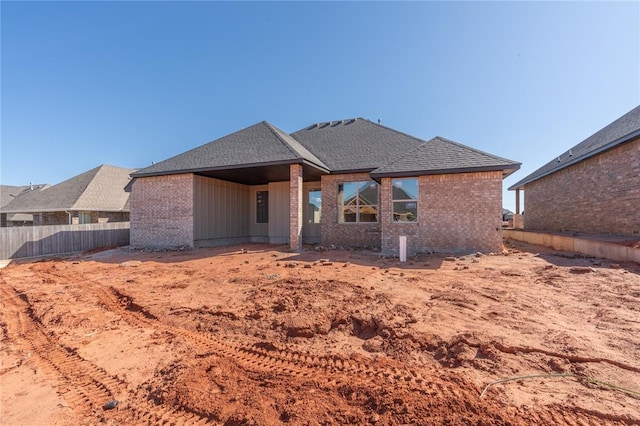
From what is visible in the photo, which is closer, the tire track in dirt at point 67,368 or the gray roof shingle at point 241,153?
the tire track in dirt at point 67,368

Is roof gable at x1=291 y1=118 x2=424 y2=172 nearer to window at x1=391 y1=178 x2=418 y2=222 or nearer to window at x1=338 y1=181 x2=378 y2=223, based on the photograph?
window at x1=338 y1=181 x2=378 y2=223

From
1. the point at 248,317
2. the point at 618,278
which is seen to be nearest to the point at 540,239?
the point at 618,278

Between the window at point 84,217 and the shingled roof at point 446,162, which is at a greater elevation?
the shingled roof at point 446,162

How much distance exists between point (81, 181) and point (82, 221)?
4.36m

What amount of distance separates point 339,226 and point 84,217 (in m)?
19.1

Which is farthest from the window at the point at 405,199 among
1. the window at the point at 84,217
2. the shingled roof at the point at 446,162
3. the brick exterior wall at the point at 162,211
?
the window at the point at 84,217

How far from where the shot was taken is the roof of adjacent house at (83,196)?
19891 mm

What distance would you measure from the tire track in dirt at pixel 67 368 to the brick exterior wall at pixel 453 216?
9449 millimetres

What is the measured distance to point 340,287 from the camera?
600 cm

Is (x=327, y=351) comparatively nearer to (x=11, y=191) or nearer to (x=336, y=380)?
(x=336, y=380)

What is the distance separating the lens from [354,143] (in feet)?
49.6

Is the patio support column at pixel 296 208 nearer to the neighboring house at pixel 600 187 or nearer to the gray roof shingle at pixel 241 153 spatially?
the gray roof shingle at pixel 241 153

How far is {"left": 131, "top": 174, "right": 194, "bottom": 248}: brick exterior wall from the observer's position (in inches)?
521

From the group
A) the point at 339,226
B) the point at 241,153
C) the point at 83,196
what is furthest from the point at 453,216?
the point at 83,196
